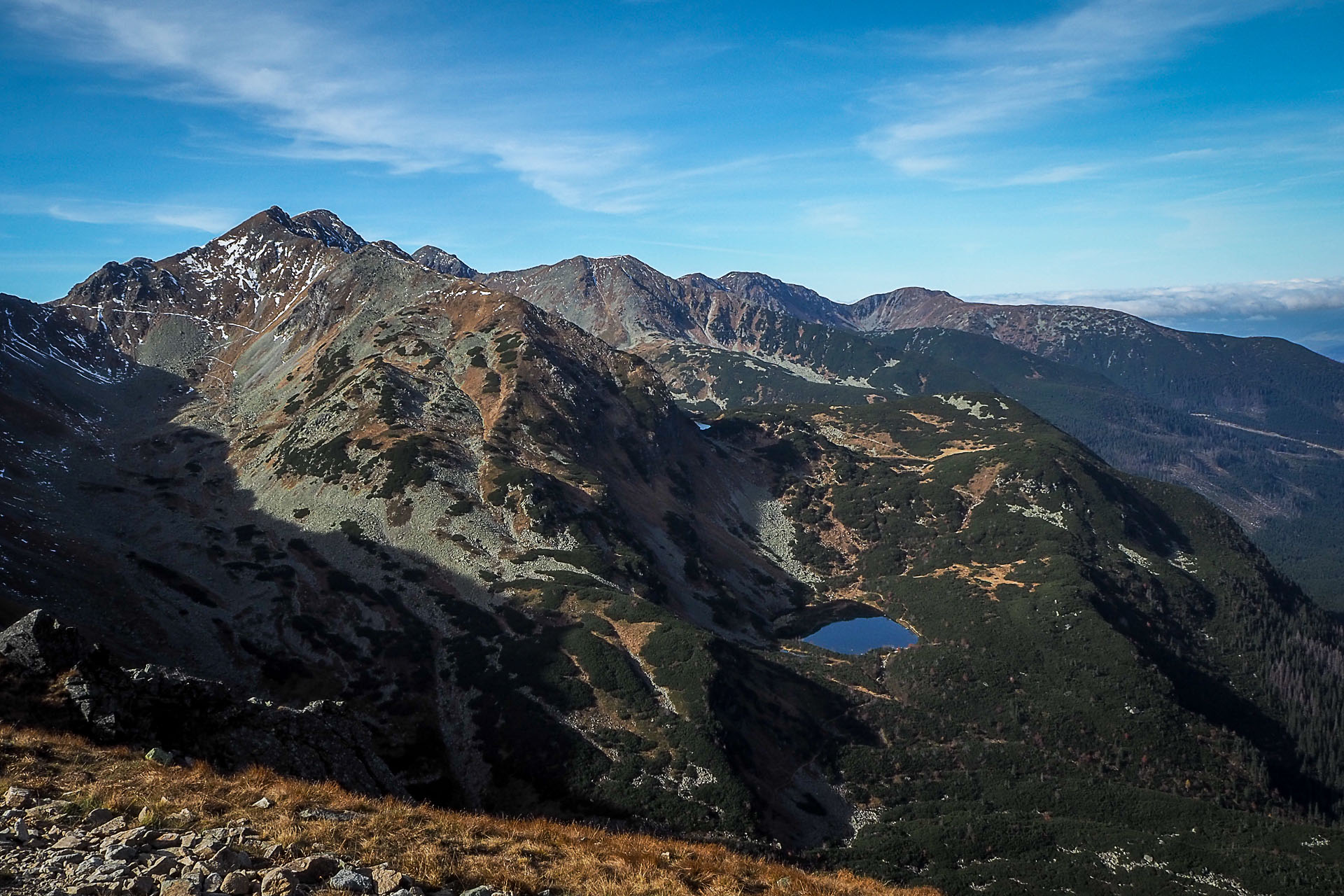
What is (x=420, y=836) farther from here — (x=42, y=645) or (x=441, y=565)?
(x=441, y=565)

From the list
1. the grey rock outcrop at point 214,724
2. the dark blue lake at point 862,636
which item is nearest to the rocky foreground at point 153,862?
the grey rock outcrop at point 214,724

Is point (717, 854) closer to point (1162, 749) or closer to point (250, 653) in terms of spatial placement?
point (250, 653)

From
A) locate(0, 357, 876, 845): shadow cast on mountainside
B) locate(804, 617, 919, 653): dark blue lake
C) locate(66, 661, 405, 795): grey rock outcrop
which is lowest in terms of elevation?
locate(804, 617, 919, 653): dark blue lake

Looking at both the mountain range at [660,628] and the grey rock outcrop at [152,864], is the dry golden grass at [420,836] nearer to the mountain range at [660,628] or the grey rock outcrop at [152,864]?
the grey rock outcrop at [152,864]

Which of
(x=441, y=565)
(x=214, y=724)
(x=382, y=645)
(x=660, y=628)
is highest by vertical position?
(x=214, y=724)

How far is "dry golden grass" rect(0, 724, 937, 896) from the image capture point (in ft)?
64.5

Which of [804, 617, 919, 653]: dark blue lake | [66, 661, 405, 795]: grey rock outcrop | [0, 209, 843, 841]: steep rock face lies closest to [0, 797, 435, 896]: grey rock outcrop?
[66, 661, 405, 795]: grey rock outcrop

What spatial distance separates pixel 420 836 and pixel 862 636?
467ft

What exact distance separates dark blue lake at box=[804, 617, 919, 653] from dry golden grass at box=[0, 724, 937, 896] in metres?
124

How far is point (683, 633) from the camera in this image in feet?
346

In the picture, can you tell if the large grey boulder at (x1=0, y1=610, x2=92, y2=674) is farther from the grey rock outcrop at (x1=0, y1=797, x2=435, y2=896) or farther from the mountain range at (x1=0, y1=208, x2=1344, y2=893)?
the mountain range at (x1=0, y1=208, x2=1344, y2=893)

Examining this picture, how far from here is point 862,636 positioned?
5979 inches

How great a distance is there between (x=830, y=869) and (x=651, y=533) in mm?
84206

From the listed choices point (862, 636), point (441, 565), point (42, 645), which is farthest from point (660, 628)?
point (42, 645)
